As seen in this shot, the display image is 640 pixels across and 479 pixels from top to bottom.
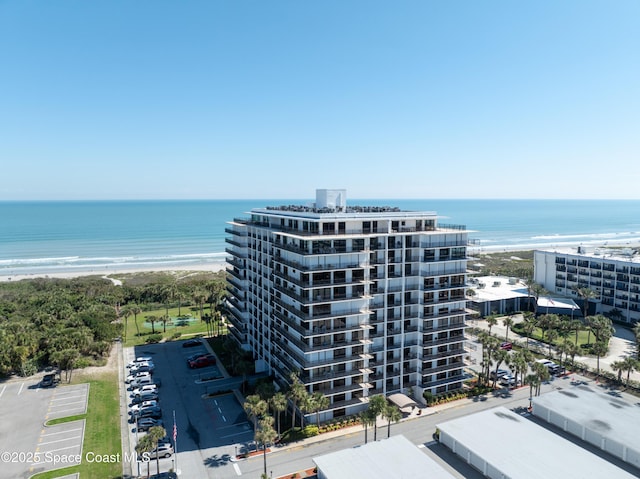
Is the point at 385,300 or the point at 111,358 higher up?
the point at 385,300

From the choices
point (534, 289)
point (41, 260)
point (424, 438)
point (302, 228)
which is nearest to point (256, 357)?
point (302, 228)

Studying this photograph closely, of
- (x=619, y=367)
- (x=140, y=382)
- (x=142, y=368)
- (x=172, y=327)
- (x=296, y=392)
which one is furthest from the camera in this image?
(x=172, y=327)

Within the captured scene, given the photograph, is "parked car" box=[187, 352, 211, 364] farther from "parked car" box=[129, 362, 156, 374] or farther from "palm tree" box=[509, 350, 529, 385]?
"palm tree" box=[509, 350, 529, 385]

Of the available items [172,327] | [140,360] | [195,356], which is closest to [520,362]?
[195,356]

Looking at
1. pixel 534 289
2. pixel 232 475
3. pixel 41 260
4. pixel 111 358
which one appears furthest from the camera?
pixel 41 260

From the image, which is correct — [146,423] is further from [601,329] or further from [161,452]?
[601,329]

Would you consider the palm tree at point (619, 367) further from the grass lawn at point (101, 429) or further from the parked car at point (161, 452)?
the grass lawn at point (101, 429)

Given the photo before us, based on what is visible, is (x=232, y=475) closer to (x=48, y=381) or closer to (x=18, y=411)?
(x=18, y=411)
